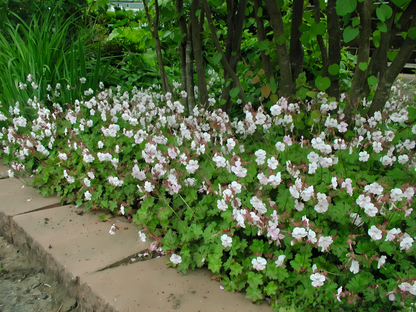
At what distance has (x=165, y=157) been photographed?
7.64ft

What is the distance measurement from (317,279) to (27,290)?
65.6 inches

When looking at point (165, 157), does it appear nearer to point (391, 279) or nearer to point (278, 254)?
point (278, 254)

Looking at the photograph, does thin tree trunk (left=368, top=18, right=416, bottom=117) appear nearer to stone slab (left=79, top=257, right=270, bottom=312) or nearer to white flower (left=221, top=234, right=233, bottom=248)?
white flower (left=221, top=234, right=233, bottom=248)

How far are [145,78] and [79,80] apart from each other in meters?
1.27

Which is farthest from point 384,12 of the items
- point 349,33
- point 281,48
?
point 281,48

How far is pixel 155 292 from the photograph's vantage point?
5.62 ft

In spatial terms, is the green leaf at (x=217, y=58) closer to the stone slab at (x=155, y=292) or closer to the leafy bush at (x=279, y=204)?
the leafy bush at (x=279, y=204)

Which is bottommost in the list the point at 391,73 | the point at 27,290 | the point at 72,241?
the point at 27,290

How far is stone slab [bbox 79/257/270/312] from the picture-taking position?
1.62 meters

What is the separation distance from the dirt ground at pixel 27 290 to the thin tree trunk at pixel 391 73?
7.76ft

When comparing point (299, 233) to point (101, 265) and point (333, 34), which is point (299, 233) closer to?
point (101, 265)

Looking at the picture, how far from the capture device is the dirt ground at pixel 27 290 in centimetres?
194

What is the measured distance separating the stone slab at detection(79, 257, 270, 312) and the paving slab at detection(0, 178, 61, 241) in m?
1.09

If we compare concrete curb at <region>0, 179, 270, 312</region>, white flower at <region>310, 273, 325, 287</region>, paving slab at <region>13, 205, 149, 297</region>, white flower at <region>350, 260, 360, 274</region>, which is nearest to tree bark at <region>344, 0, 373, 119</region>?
white flower at <region>350, 260, 360, 274</region>
